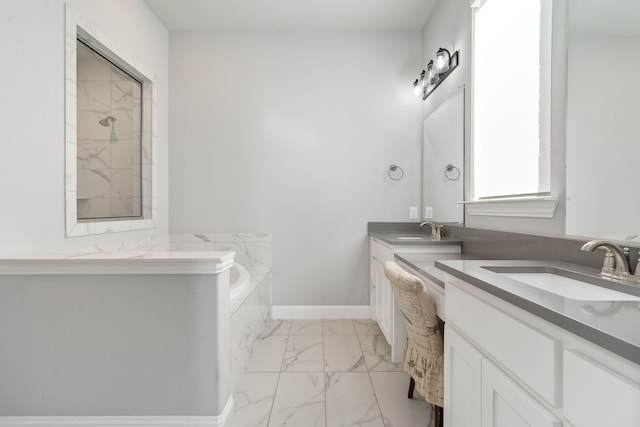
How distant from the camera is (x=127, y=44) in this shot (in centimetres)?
253

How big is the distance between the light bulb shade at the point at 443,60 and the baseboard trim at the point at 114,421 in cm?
278

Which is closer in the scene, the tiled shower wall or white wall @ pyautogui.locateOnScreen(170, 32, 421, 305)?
the tiled shower wall

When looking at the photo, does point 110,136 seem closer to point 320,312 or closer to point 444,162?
point 320,312

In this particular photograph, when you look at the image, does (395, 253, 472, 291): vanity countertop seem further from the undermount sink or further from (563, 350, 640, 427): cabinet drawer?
(563, 350, 640, 427): cabinet drawer

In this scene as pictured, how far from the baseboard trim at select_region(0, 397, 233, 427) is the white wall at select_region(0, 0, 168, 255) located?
79 cm

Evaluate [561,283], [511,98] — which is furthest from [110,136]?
[561,283]

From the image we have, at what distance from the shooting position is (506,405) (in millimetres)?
904

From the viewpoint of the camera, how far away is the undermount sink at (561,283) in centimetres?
99

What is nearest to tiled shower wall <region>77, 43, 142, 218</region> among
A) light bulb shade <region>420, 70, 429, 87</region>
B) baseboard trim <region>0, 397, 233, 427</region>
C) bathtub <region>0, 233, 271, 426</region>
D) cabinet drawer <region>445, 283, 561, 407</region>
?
bathtub <region>0, 233, 271, 426</region>

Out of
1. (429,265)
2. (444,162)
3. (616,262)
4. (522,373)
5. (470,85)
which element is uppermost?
(470,85)

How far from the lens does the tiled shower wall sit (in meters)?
2.72

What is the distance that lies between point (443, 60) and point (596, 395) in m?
2.52

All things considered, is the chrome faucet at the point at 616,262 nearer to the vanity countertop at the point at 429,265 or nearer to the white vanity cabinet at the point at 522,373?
the white vanity cabinet at the point at 522,373

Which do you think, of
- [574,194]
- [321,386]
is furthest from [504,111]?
[321,386]
